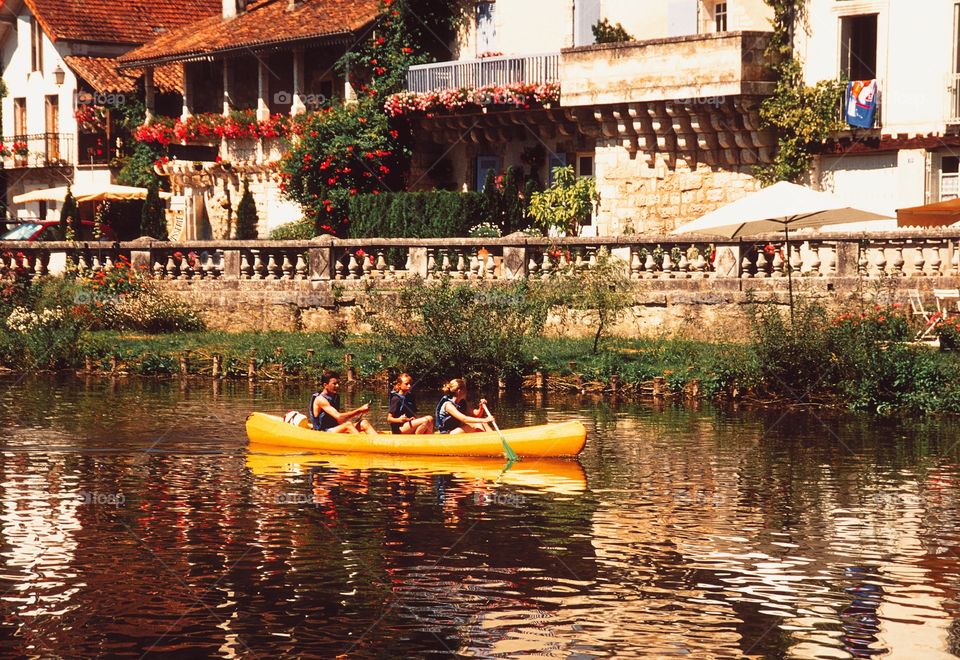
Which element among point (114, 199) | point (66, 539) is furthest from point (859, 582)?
point (114, 199)

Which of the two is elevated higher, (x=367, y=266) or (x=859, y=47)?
(x=859, y=47)

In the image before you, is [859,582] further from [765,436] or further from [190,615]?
[765,436]

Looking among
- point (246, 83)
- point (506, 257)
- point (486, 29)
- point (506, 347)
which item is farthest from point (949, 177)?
point (246, 83)

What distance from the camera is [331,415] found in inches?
832

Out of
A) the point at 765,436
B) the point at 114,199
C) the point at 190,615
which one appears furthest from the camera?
the point at 114,199

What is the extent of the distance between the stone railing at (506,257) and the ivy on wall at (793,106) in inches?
157

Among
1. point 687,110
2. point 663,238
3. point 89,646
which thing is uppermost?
point 687,110

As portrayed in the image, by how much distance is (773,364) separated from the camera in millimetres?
24859

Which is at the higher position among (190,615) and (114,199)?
(114,199)

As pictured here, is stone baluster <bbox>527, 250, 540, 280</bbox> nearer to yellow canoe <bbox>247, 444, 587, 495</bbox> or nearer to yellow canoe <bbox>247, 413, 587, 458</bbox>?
yellow canoe <bbox>247, 413, 587, 458</bbox>

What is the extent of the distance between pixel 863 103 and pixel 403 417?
15687mm

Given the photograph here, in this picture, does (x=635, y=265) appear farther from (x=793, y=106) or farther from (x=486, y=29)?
(x=486, y=29)

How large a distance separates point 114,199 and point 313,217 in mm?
9271

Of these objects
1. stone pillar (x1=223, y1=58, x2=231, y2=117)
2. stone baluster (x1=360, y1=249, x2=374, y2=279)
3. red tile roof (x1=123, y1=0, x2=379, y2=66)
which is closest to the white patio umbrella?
stone baluster (x1=360, y1=249, x2=374, y2=279)
